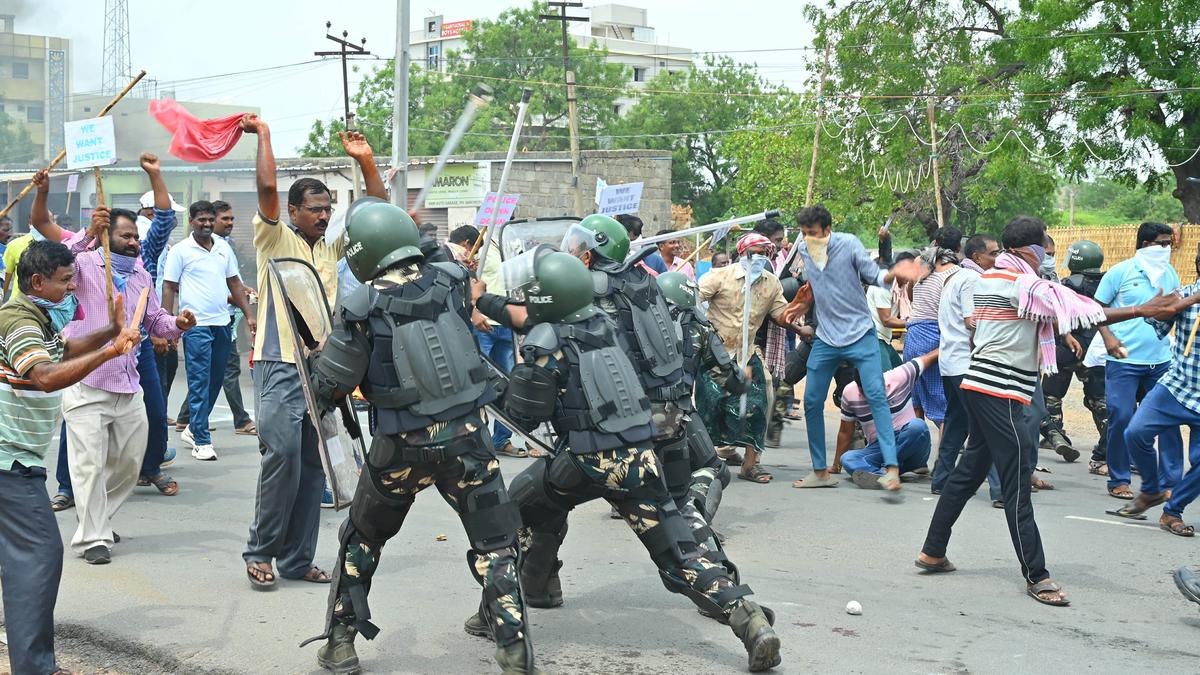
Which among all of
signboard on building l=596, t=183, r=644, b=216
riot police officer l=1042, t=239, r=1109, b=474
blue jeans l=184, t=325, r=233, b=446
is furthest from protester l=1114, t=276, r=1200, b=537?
signboard on building l=596, t=183, r=644, b=216

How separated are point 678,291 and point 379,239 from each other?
2607 millimetres

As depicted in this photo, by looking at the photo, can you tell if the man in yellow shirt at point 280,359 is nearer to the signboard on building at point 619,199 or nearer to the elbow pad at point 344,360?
the elbow pad at point 344,360

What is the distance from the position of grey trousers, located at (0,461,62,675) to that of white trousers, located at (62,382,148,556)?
197 centimetres

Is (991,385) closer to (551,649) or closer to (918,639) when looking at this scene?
(918,639)

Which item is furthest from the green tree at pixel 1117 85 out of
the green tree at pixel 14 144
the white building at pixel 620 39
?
the white building at pixel 620 39

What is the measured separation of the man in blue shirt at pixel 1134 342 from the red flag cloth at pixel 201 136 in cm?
605

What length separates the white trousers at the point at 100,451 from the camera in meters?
6.65

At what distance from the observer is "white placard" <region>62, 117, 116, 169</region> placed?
253 inches

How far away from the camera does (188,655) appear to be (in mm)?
5098

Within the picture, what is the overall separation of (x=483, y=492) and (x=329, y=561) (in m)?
2.36

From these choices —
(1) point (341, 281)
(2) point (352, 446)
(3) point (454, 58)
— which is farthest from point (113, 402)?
(3) point (454, 58)

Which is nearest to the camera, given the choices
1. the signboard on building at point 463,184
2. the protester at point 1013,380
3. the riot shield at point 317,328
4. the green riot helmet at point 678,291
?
the riot shield at point 317,328

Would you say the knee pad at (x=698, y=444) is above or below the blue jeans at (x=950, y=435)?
above

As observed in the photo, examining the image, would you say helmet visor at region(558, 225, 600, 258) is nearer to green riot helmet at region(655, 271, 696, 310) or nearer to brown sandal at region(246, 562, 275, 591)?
green riot helmet at region(655, 271, 696, 310)
